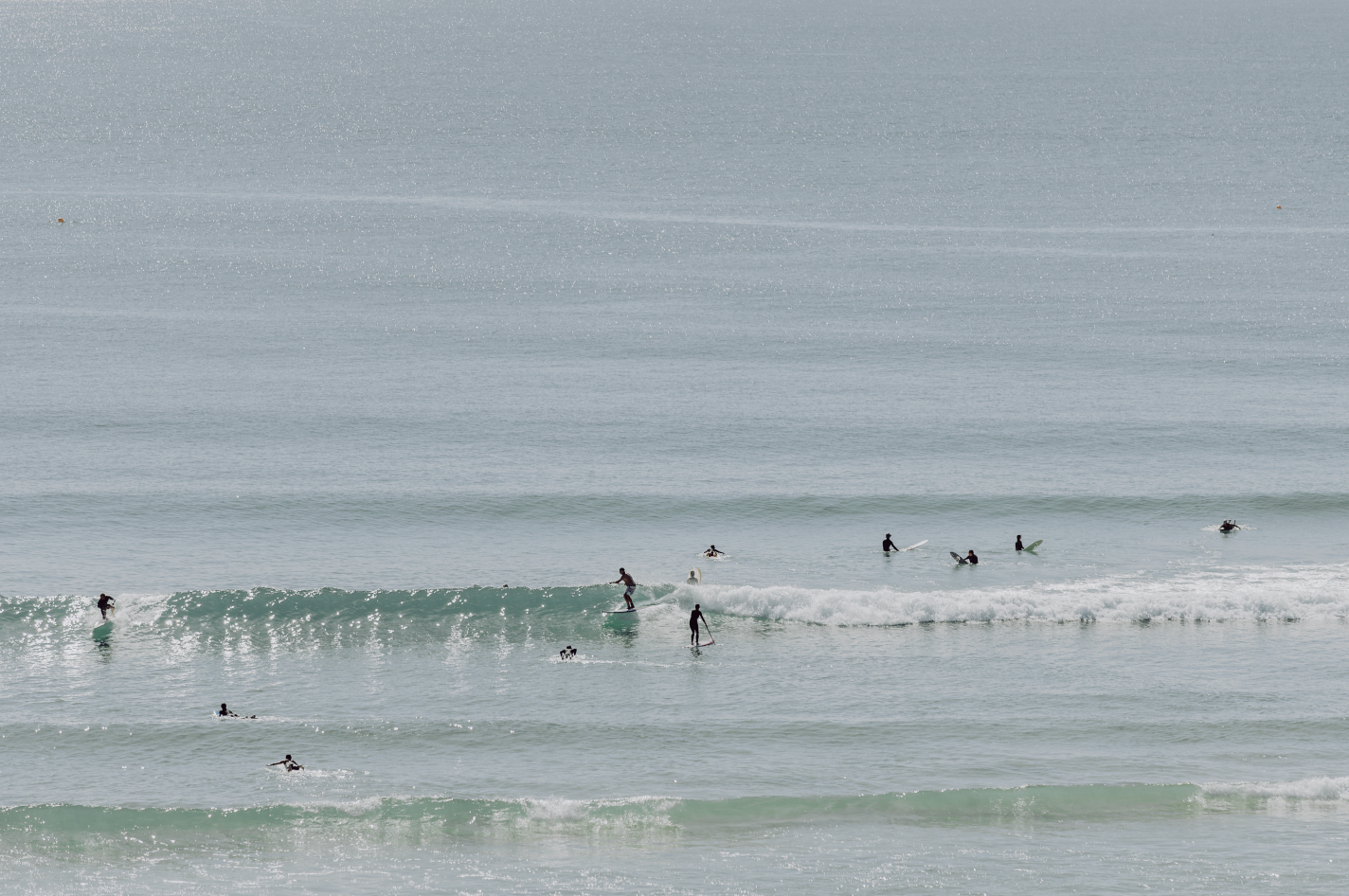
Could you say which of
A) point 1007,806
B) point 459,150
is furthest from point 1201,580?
point 459,150

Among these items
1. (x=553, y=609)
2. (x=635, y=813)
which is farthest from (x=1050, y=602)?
(x=635, y=813)

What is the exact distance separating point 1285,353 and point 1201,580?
3569 centimetres

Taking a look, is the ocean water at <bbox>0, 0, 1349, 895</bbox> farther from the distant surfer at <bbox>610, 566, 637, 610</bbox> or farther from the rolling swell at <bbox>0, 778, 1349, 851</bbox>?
the distant surfer at <bbox>610, 566, 637, 610</bbox>

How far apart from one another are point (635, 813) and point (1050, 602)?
57.3 feet

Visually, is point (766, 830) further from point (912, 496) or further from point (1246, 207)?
point (1246, 207)

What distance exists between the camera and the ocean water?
94.2 feet

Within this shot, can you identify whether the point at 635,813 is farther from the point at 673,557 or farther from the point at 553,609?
the point at 673,557

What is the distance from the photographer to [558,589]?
42.6m

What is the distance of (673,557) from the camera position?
46.7 meters

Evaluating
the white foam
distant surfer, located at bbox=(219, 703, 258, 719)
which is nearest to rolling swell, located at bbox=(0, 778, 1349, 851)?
distant surfer, located at bbox=(219, 703, 258, 719)

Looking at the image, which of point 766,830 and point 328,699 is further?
point 328,699

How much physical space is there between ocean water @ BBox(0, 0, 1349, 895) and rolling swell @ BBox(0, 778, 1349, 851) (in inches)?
4.7

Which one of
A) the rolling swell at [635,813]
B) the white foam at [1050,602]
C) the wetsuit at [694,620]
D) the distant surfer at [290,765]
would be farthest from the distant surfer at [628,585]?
the distant surfer at [290,765]

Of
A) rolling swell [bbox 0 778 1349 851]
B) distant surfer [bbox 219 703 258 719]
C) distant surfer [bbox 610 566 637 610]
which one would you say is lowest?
rolling swell [bbox 0 778 1349 851]
